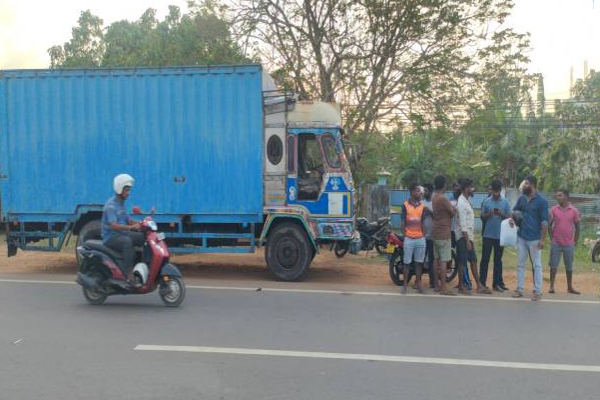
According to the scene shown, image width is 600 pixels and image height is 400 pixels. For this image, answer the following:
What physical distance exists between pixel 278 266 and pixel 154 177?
2.48 m

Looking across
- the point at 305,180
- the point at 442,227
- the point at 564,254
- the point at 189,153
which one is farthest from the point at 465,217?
the point at 189,153

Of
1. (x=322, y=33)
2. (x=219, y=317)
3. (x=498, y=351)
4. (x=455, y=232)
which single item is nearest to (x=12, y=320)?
(x=219, y=317)

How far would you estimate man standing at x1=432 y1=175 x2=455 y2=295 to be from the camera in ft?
26.7

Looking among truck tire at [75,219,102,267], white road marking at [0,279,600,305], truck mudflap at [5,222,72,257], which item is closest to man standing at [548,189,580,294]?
white road marking at [0,279,600,305]

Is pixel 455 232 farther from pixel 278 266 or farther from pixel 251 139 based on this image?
pixel 251 139

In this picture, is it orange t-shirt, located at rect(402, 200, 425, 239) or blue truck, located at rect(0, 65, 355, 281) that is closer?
orange t-shirt, located at rect(402, 200, 425, 239)

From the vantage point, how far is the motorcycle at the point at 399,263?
8.81m

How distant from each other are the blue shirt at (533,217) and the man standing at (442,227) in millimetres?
1013

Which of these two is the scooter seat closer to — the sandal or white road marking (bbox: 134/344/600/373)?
white road marking (bbox: 134/344/600/373)

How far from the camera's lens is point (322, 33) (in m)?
13.7

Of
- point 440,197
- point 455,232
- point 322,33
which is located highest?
point 322,33

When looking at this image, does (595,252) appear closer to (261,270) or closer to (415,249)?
(415,249)

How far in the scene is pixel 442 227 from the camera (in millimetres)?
8188

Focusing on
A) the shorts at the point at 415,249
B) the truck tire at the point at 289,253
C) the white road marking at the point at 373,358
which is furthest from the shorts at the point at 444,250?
the white road marking at the point at 373,358
